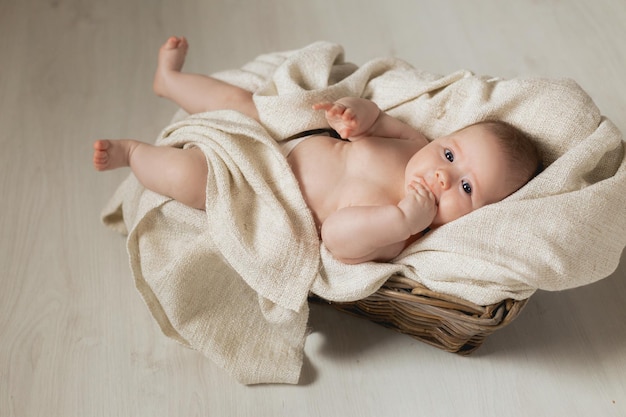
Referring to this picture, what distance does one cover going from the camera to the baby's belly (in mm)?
1260

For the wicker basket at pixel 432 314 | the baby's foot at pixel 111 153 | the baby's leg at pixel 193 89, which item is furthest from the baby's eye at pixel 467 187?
the baby's foot at pixel 111 153

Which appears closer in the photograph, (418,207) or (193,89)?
(418,207)

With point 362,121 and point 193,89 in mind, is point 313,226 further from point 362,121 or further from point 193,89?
point 193,89

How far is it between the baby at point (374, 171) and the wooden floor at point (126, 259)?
0.81ft

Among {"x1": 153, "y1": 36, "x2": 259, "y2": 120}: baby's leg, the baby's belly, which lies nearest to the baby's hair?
the baby's belly

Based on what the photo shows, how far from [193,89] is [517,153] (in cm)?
65

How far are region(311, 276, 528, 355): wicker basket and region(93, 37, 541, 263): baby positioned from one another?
0.26ft

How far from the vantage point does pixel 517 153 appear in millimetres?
1167

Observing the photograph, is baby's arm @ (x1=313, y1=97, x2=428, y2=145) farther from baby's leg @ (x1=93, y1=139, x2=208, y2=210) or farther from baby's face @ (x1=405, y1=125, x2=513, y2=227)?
baby's leg @ (x1=93, y1=139, x2=208, y2=210)

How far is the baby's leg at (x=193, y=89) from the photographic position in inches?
55.0

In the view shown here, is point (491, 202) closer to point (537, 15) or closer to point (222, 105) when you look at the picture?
point (222, 105)

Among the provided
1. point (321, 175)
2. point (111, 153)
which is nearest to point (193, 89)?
point (111, 153)

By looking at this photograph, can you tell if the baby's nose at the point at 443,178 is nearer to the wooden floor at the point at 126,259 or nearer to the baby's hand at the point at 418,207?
the baby's hand at the point at 418,207

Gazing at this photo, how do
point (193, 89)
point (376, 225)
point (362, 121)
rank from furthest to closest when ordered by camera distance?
point (193, 89), point (362, 121), point (376, 225)
